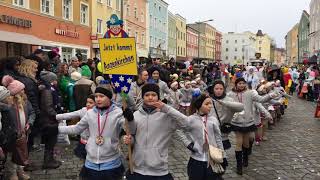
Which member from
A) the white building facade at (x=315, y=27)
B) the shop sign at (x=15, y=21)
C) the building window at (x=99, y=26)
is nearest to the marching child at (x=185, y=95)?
the shop sign at (x=15, y=21)

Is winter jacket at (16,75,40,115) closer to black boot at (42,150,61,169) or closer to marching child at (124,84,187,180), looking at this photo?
black boot at (42,150,61,169)

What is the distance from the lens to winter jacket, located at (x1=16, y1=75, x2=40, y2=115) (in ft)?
22.0

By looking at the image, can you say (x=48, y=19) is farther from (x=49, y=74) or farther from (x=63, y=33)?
(x=49, y=74)

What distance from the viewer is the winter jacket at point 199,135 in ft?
16.6

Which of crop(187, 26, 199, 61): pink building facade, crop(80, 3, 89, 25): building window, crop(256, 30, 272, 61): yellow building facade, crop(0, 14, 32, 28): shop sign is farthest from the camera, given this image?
crop(256, 30, 272, 61): yellow building facade

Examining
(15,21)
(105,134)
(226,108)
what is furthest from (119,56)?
(15,21)

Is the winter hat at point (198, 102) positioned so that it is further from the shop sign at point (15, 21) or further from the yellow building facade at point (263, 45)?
the yellow building facade at point (263, 45)

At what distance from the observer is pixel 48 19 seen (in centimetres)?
2427

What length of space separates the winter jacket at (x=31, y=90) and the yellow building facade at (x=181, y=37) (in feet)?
207

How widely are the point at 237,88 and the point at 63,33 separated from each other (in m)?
20.2

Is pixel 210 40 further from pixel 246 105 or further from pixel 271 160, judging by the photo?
pixel 246 105

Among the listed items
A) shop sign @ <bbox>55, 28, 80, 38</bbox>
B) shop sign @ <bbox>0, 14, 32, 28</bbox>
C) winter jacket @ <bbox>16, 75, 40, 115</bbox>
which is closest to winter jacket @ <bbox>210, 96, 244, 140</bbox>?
winter jacket @ <bbox>16, 75, 40, 115</bbox>

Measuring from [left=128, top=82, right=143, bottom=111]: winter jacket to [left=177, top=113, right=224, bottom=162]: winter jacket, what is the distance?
251 centimetres

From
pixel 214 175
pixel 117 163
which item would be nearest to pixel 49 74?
pixel 117 163
